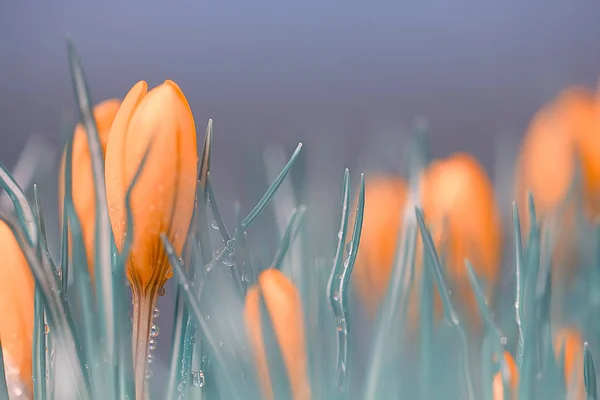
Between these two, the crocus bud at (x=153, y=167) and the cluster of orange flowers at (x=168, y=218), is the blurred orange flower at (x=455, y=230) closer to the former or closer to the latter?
the cluster of orange flowers at (x=168, y=218)

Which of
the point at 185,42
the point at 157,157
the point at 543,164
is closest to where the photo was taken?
the point at 157,157

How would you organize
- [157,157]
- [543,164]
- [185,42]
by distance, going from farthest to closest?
[185,42]
[543,164]
[157,157]

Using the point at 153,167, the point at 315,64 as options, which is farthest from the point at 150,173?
the point at 315,64

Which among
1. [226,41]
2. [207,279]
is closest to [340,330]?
[207,279]

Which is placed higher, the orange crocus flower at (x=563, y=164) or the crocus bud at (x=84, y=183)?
the orange crocus flower at (x=563, y=164)

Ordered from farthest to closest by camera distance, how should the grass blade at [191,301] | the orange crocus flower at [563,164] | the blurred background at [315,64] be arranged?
1. the blurred background at [315,64]
2. the orange crocus flower at [563,164]
3. the grass blade at [191,301]

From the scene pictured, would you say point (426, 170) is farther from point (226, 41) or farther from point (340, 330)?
point (226, 41)

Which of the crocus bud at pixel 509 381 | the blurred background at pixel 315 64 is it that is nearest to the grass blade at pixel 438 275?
the crocus bud at pixel 509 381
